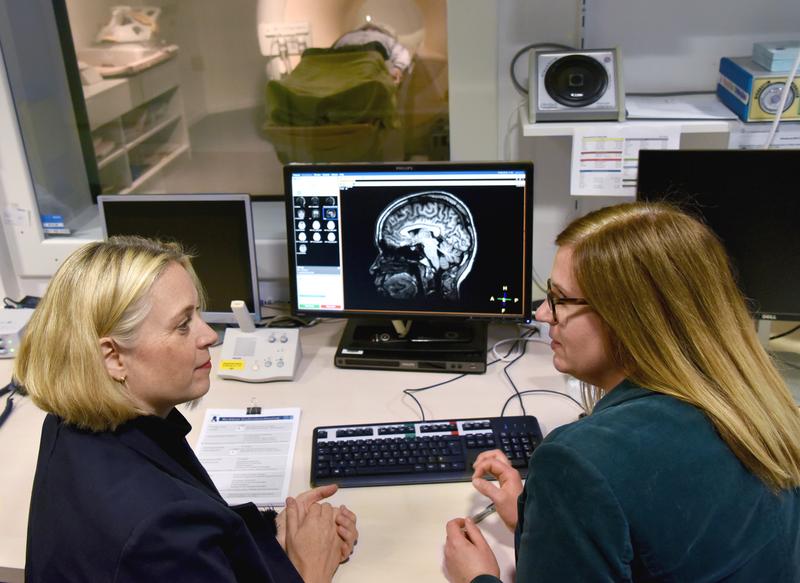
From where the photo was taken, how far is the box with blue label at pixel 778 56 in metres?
1.63

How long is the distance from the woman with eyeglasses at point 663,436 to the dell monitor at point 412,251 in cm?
63

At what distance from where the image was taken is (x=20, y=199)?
220cm

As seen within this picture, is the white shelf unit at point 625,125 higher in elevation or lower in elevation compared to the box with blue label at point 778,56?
lower

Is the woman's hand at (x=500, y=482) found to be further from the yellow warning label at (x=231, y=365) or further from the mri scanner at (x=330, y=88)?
the mri scanner at (x=330, y=88)

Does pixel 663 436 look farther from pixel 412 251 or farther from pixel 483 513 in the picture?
pixel 412 251

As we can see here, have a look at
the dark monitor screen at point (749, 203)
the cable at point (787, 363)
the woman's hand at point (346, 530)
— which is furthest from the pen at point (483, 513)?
the cable at point (787, 363)

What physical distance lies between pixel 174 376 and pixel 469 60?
45.0 inches

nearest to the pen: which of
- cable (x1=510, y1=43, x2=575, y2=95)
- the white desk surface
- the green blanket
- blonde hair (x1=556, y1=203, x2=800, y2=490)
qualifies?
the white desk surface

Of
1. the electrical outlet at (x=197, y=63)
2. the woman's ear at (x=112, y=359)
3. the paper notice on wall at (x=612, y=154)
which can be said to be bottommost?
the woman's ear at (x=112, y=359)

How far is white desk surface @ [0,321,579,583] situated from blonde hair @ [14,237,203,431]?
1.38 ft

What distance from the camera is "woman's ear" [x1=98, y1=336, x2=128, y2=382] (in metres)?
1.09

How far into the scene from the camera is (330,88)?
219 centimetres

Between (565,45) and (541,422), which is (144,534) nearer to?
(541,422)

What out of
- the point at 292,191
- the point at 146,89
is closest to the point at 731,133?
the point at 292,191
